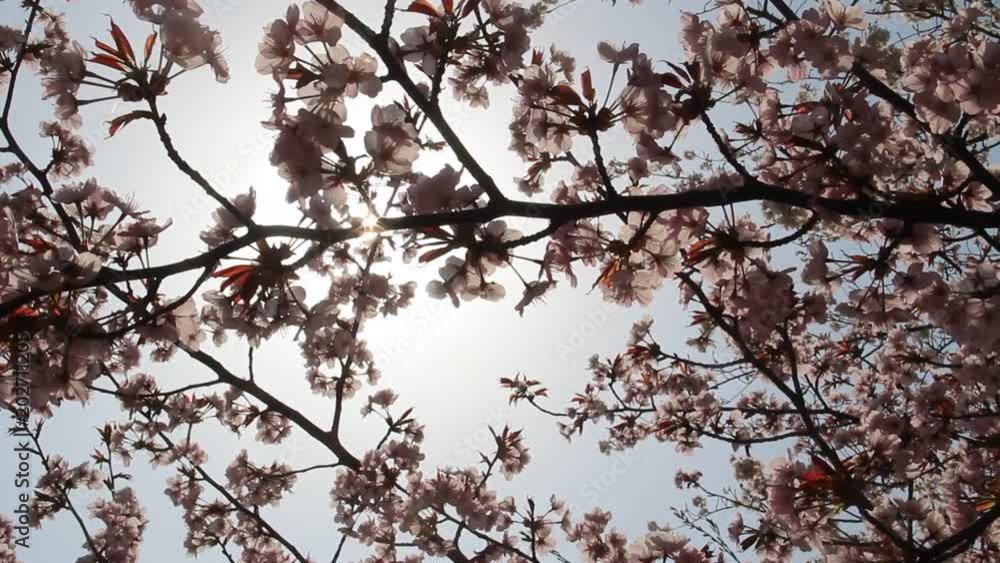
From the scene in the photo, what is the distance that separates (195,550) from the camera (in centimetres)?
532

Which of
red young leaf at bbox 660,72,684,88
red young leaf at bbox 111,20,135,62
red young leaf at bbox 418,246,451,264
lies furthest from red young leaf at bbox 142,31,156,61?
red young leaf at bbox 660,72,684,88

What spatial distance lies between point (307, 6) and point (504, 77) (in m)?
0.98

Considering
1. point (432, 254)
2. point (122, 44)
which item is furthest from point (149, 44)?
point (432, 254)

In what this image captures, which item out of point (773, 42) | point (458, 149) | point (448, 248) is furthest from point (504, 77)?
point (773, 42)

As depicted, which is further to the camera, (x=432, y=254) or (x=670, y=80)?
(x=670, y=80)

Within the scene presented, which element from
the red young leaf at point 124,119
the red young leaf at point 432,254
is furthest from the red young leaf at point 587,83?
the red young leaf at point 124,119

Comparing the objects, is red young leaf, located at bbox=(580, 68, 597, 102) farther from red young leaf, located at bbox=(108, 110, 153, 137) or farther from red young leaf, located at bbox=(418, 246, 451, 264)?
red young leaf, located at bbox=(108, 110, 153, 137)

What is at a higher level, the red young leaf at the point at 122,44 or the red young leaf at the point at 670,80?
the red young leaf at the point at 122,44

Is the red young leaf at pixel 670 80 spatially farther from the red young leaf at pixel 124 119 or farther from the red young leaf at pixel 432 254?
the red young leaf at pixel 124 119

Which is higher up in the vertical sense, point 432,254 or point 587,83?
point 587,83

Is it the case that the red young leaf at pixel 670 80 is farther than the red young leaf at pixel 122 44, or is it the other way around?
the red young leaf at pixel 670 80

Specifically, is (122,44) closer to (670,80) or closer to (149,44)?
(149,44)

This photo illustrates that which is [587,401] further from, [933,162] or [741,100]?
[741,100]

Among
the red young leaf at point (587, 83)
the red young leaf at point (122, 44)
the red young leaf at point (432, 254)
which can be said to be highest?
the red young leaf at point (122, 44)
